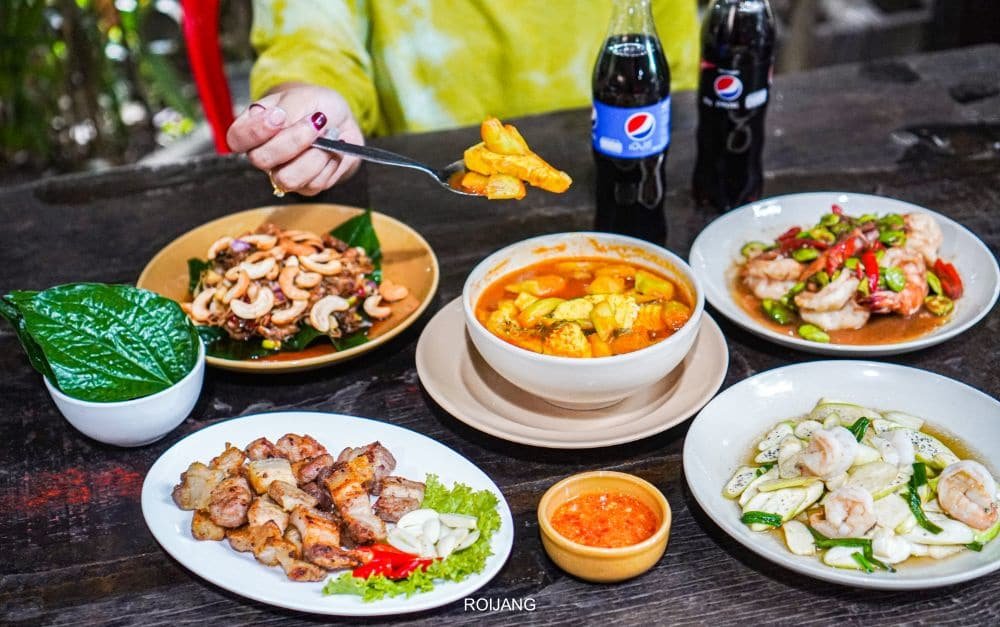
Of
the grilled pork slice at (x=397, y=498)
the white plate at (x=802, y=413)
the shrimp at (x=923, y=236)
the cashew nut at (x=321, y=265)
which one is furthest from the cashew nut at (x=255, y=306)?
the shrimp at (x=923, y=236)

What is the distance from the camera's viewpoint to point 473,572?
51.0 inches

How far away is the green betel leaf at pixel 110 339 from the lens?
161cm

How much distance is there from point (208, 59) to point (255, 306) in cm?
167

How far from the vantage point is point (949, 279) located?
1.96m

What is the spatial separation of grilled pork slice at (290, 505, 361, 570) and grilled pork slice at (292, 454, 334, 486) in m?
0.09

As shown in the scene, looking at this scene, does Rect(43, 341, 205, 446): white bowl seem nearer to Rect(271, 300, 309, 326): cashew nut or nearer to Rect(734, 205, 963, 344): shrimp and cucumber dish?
Rect(271, 300, 309, 326): cashew nut

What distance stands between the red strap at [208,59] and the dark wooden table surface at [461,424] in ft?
1.92

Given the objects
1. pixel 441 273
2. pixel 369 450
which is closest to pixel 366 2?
pixel 441 273

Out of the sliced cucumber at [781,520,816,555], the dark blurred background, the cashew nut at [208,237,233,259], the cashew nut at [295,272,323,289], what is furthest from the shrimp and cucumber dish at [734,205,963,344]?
the dark blurred background

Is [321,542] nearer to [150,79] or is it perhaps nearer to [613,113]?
[613,113]

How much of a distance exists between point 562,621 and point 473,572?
0.15m

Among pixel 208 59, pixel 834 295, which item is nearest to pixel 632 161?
pixel 834 295

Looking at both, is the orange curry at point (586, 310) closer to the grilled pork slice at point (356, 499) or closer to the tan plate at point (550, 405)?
the tan plate at point (550, 405)

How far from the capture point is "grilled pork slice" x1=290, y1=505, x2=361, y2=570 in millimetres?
1312
